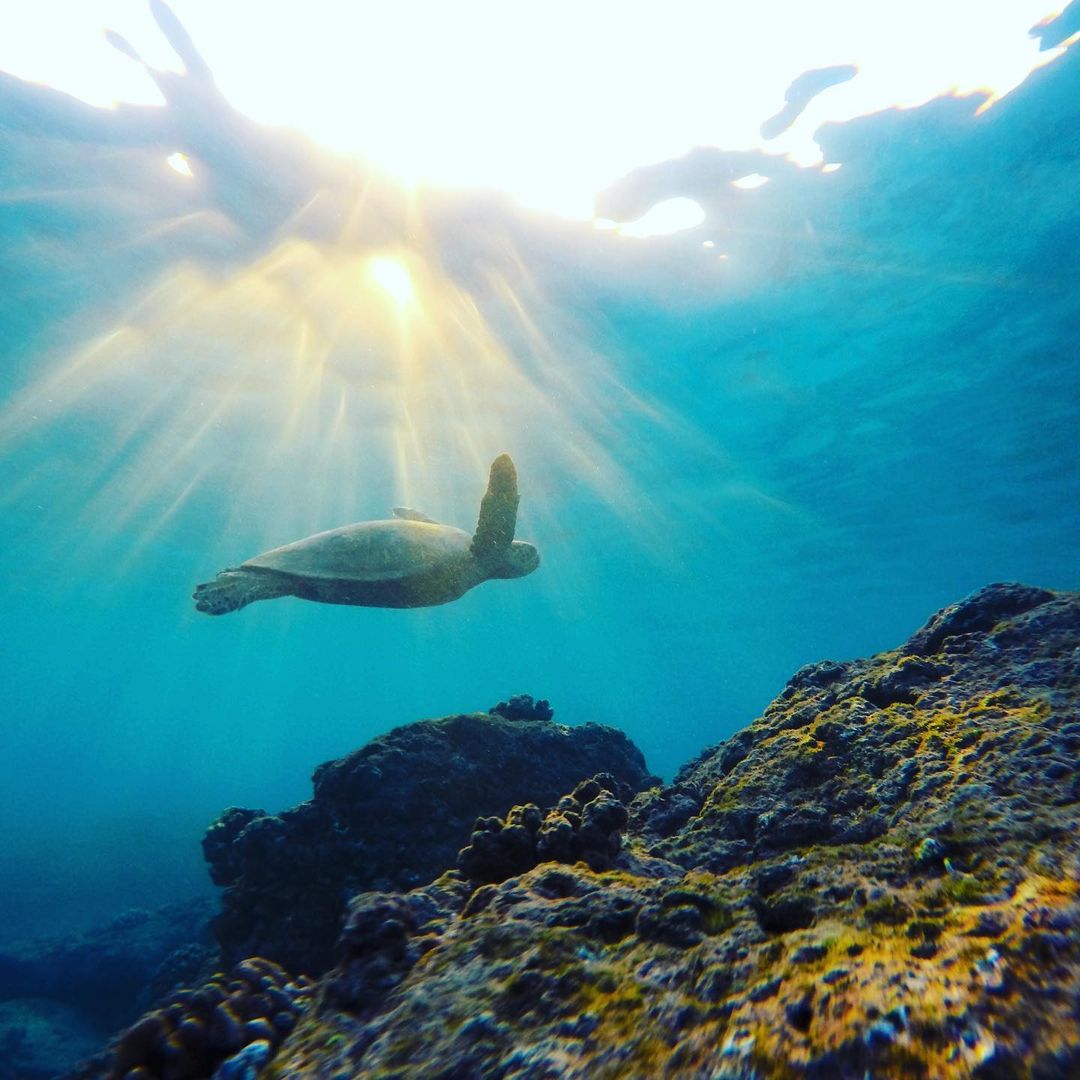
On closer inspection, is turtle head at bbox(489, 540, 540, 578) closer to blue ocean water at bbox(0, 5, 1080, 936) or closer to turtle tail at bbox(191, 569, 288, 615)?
turtle tail at bbox(191, 569, 288, 615)

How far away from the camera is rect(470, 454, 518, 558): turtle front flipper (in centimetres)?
738

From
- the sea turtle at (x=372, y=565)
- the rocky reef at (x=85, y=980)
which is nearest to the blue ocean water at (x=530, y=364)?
the rocky reef at (x=85, y=980)

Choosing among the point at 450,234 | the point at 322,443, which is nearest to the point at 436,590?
the point at 450,234

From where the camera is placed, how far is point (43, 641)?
208 feet

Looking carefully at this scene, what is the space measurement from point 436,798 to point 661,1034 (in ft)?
15.6

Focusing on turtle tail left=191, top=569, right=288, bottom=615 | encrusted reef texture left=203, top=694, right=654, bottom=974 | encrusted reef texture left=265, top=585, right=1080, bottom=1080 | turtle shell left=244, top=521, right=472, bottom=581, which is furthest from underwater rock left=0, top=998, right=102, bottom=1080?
encrusted reef texture left=265, top=585, right=1080, bottom=1080

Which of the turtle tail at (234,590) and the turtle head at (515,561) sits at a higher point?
the turtle head at (515,561)

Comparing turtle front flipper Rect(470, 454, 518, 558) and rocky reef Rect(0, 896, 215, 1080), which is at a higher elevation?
turtle front flipper Rect(470, 454, 518, 558)

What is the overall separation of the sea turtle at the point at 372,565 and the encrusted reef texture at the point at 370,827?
1970mm

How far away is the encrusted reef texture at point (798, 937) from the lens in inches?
45.8

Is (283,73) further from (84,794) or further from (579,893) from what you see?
(84,794)

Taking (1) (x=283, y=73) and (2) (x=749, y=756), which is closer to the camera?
(2) (x=749, y=756)

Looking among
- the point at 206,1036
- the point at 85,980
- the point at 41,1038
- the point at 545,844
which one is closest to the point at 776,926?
the point at 545,844

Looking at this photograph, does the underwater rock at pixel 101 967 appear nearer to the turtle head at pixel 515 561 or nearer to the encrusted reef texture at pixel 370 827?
the encrusted reef texture at pixel 370 827
